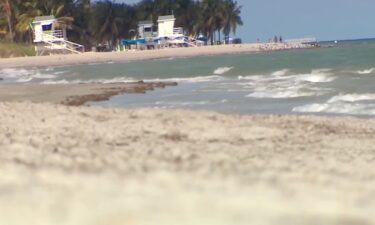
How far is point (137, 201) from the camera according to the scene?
2645mm

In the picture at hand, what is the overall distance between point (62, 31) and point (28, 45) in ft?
18.3

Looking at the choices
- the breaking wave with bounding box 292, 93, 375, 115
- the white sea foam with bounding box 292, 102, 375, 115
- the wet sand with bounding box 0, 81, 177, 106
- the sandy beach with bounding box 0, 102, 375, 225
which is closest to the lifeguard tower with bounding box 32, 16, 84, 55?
the wet sand with bounding box 0, 81, 177, 106

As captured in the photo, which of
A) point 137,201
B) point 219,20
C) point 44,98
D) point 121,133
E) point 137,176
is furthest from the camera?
point 219,20

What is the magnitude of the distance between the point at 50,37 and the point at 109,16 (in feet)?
45.2

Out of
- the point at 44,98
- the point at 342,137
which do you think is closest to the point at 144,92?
the point at 44,98

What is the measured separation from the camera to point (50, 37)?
266 feet

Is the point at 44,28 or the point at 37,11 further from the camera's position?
the point at 37,11

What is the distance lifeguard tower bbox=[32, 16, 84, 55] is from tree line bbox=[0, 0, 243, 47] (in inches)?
76.0

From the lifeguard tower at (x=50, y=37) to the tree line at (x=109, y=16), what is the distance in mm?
1929

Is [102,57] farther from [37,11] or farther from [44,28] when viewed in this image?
[37,11]

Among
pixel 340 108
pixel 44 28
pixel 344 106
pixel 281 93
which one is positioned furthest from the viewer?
pixel 44 28

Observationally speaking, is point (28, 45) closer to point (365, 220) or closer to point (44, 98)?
point (44, 98)

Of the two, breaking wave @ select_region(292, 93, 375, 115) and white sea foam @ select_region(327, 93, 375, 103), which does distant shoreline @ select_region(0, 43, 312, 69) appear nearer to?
white sea foam @ select_region(327, 93, 375, 103)

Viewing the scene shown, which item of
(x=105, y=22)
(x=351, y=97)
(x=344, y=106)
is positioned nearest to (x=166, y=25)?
(x=105, y=22)
